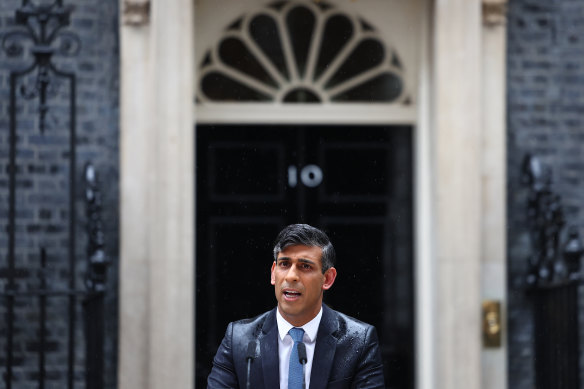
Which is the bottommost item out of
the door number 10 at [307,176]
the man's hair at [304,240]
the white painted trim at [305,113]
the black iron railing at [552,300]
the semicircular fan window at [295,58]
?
the black iron railing at [552,300]

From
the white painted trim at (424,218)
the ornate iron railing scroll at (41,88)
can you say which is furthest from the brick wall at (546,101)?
the ornate iron railing scroll at (41,88)

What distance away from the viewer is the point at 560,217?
6.23m

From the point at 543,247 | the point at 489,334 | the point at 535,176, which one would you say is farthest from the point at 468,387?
the point at 535,176

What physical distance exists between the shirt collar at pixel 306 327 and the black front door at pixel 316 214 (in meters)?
4.24

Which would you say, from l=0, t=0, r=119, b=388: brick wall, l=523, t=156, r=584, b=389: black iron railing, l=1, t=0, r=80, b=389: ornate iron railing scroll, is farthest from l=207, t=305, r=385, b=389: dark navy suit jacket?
l=0, t=0, r=119, b=388: brick wall

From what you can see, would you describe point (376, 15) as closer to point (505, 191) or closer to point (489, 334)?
point (505, 191)

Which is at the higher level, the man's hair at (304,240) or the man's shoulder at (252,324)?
the man's hair at (304,240)

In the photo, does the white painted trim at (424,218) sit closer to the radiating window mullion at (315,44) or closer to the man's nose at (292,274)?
the radiating window mullion at (315,44)

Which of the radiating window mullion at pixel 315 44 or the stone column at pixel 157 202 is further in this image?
the radiating window mullion at pixel 315 44

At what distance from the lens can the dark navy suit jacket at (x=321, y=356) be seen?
257cm

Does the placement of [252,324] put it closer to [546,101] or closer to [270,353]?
[270,353]

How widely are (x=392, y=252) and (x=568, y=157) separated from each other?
4.46ft

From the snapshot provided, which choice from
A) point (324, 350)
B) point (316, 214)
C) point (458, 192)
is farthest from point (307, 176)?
point (324, 350)

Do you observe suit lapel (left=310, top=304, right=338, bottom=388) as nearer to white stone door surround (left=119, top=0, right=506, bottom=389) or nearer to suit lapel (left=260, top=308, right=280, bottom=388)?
suit lapel (left=260, top=308, right=280, bottom=388)
